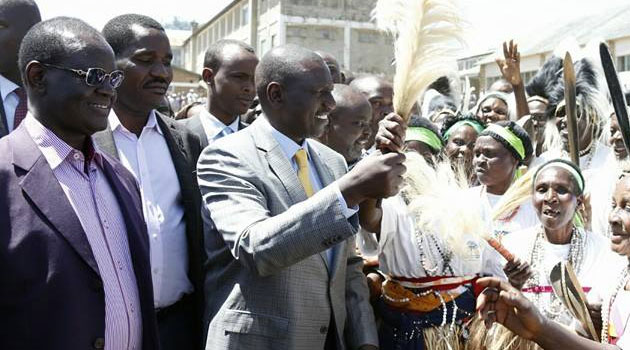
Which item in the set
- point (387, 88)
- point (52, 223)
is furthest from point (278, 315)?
point (387, 88)

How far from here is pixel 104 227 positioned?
2.37 metres

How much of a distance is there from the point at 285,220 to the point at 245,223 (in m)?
0.20

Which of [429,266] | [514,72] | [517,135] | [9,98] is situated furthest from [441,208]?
[514,72]

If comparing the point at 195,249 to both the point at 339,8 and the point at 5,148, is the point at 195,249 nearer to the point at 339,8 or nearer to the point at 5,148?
the point at 5,148

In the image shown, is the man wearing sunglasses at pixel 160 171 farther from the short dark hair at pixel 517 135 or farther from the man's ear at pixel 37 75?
the short dark hair at pixel 517 135

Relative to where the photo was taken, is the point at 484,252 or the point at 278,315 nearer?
the point at 278,315

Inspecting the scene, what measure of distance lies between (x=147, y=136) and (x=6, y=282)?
4.22 ft

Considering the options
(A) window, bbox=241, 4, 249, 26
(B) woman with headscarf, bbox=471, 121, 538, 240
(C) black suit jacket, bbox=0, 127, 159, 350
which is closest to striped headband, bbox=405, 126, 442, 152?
(B) woman with headscarf, bbox=471, 121, 538, 240

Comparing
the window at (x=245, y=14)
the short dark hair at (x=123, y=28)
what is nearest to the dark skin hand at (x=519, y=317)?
the short dark hair at (x=123, y=28)

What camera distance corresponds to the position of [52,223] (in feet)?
7.06

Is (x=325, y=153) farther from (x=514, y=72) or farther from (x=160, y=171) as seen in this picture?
(x=514, y=72)

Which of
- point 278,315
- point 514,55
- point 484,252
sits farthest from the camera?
point 514,55

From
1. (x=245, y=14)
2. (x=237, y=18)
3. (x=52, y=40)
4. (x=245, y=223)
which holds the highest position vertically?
(x=245, y=14)

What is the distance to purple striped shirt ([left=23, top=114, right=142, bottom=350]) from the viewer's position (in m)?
2.30
